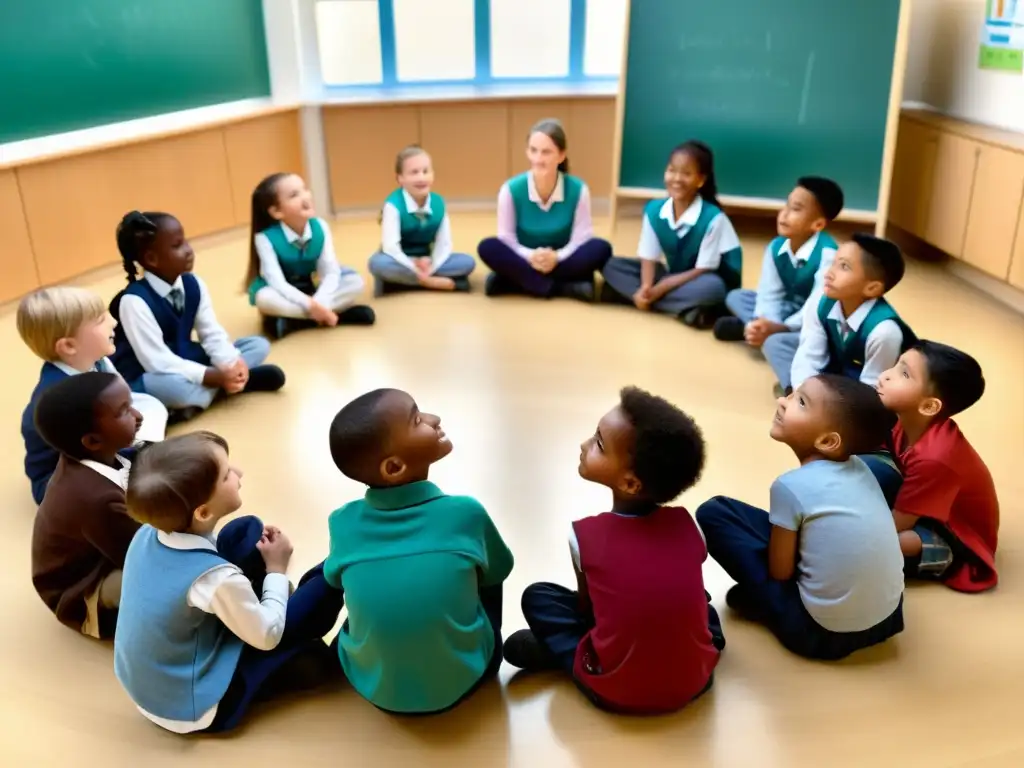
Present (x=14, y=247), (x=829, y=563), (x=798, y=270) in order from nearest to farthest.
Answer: (x=829, y=563), (x=798, y=270), (x=14, y=247)

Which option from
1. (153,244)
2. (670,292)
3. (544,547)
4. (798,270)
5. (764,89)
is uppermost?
(764,89)

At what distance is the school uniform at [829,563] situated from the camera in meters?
1.77

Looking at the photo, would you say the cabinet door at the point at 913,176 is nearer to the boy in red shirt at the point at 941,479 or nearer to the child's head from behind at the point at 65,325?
the boy in red shirt at the point at 941,479

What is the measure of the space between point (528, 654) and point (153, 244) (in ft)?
6.04

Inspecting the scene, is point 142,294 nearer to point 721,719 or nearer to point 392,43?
point 721,719

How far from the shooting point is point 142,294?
111 inches

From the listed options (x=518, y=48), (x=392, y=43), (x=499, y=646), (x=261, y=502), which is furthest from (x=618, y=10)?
(x=499, y=646)

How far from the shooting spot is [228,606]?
5.31ft

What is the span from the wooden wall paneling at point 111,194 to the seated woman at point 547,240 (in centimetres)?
180

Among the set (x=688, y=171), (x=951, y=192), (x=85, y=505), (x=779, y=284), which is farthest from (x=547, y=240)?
(x=85, y=505)

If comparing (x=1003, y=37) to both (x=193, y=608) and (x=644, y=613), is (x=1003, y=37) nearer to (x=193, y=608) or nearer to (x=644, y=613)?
(x=644, y=613)

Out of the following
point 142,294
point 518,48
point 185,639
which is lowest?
point 185,639

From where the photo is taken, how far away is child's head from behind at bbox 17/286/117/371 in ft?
7.38

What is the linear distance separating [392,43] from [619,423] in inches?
186
